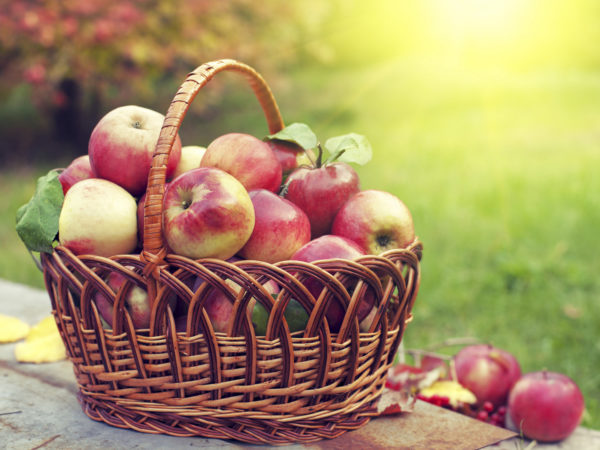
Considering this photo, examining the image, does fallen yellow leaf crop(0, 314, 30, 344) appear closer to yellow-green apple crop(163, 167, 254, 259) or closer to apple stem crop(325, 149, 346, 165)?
yellow-green apple crop(163, 167, 254, 259)

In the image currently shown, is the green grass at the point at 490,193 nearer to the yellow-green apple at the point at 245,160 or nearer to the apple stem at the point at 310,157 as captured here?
the apple stem at the point at 310,157

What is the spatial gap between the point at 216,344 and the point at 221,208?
0.81ft

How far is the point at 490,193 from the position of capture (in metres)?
4.01

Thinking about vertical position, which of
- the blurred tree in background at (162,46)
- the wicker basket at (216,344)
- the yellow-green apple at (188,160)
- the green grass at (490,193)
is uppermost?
the blurred tree in background at (162,46)

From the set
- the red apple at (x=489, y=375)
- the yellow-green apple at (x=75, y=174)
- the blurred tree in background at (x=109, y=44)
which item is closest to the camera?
the yellow-green apple at (x=75, y=174)

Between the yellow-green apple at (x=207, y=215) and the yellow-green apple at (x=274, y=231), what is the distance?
0.05 meters

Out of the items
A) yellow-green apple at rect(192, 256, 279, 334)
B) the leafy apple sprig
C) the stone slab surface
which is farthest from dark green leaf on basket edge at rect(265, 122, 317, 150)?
the stone slab surface

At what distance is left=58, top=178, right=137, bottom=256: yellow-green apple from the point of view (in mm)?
1208

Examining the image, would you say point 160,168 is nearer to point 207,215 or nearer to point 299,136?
point 207,215

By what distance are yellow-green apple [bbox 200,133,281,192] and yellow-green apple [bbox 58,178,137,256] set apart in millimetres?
223

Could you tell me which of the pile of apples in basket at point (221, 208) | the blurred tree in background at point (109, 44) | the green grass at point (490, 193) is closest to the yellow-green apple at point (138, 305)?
the pile of apples in basket at point (221, 208)

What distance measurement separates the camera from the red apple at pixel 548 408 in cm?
154

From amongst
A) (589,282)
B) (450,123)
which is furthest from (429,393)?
(450,123)

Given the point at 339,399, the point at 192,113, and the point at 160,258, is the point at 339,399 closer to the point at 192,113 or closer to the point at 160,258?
the point at 160,258
